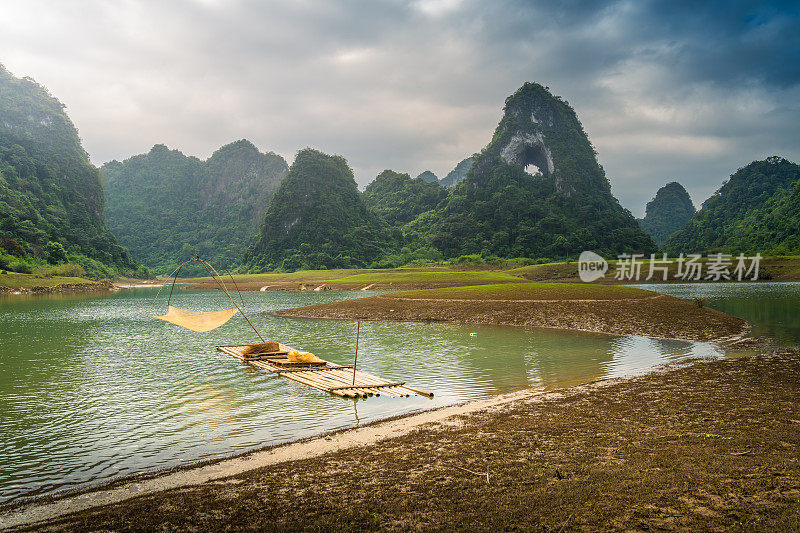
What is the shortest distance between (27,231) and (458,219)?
87632mm

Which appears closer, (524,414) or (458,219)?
(524,414)

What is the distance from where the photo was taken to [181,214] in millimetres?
183750

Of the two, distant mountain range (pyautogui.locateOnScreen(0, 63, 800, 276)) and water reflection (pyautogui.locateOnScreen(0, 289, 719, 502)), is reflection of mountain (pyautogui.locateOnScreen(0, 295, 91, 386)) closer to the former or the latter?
water reflection (pyautogui.locateOnScreen(0, 289, 719, 502))

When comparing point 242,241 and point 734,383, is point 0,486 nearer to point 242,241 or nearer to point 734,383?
point 734,383

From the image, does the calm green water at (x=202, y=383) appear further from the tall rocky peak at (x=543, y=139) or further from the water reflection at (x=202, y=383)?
the tall rocky peak at (x=543, y=139)

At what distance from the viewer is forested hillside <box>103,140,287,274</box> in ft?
552

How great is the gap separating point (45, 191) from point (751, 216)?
15437cm

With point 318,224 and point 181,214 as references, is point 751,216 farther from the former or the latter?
point 181,214

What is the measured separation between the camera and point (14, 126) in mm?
116250

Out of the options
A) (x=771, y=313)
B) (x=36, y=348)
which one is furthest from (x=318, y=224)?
Answer: (x=771, y=313)

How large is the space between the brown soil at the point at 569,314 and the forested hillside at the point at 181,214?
13772 cm

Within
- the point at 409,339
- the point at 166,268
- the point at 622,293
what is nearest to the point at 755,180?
the point at 622,293

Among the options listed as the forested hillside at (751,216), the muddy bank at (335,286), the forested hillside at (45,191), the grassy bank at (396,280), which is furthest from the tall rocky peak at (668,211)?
the forested hillside at (45,191)

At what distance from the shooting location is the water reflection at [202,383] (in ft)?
28.2
